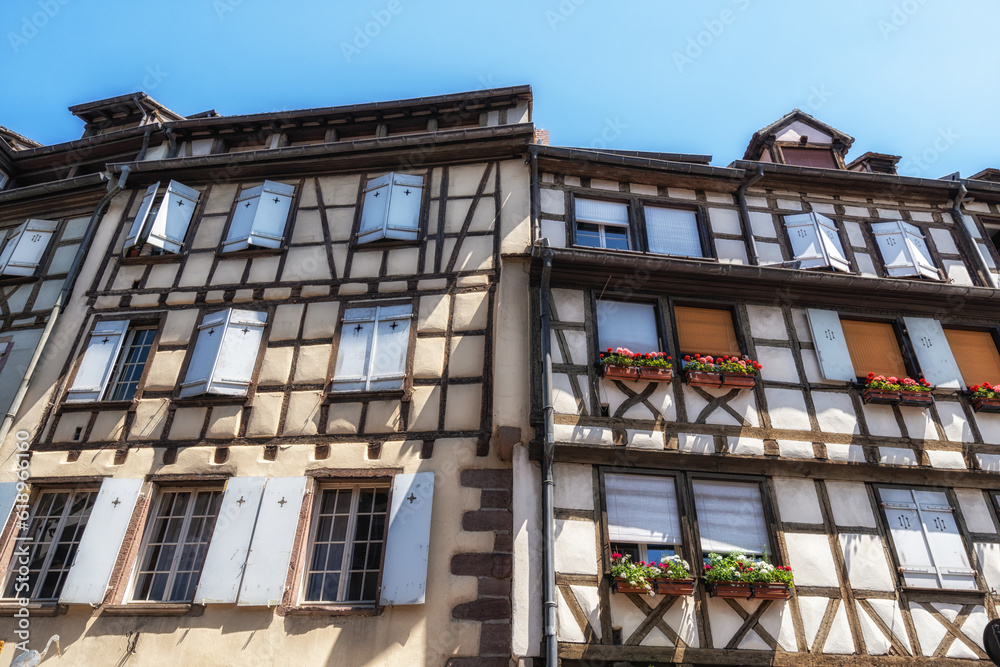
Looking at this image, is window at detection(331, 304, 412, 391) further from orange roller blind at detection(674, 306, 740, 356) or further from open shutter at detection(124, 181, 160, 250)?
open shutter at detection(124, 181, 160, 250)

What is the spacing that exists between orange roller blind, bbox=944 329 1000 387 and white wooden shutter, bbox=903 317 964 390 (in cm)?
18

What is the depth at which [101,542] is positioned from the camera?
7.12 metres

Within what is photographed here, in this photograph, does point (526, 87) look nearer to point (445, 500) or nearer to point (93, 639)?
point (445, 500)

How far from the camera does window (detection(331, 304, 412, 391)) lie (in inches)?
309

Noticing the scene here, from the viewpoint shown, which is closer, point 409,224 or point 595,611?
point 595,611

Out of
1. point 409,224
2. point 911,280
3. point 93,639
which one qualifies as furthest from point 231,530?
point 911,280

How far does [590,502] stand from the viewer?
6.80 metres

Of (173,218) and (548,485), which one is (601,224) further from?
(173,218)

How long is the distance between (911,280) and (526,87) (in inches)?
258

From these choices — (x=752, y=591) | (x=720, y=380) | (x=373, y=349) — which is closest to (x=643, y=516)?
(x=752, y=591)

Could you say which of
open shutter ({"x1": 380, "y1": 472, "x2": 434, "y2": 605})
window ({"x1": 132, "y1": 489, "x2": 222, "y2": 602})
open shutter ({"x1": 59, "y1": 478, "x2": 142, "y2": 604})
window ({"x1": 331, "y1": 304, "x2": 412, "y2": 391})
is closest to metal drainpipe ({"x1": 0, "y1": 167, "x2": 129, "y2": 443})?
open shutter ({"x1": 59, "y1": 478, "x2": 142, "y2": 604})

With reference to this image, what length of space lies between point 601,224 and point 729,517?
4.41m

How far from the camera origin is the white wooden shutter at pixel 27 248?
9.85m

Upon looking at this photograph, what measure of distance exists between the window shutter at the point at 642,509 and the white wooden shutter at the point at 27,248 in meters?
9.27
